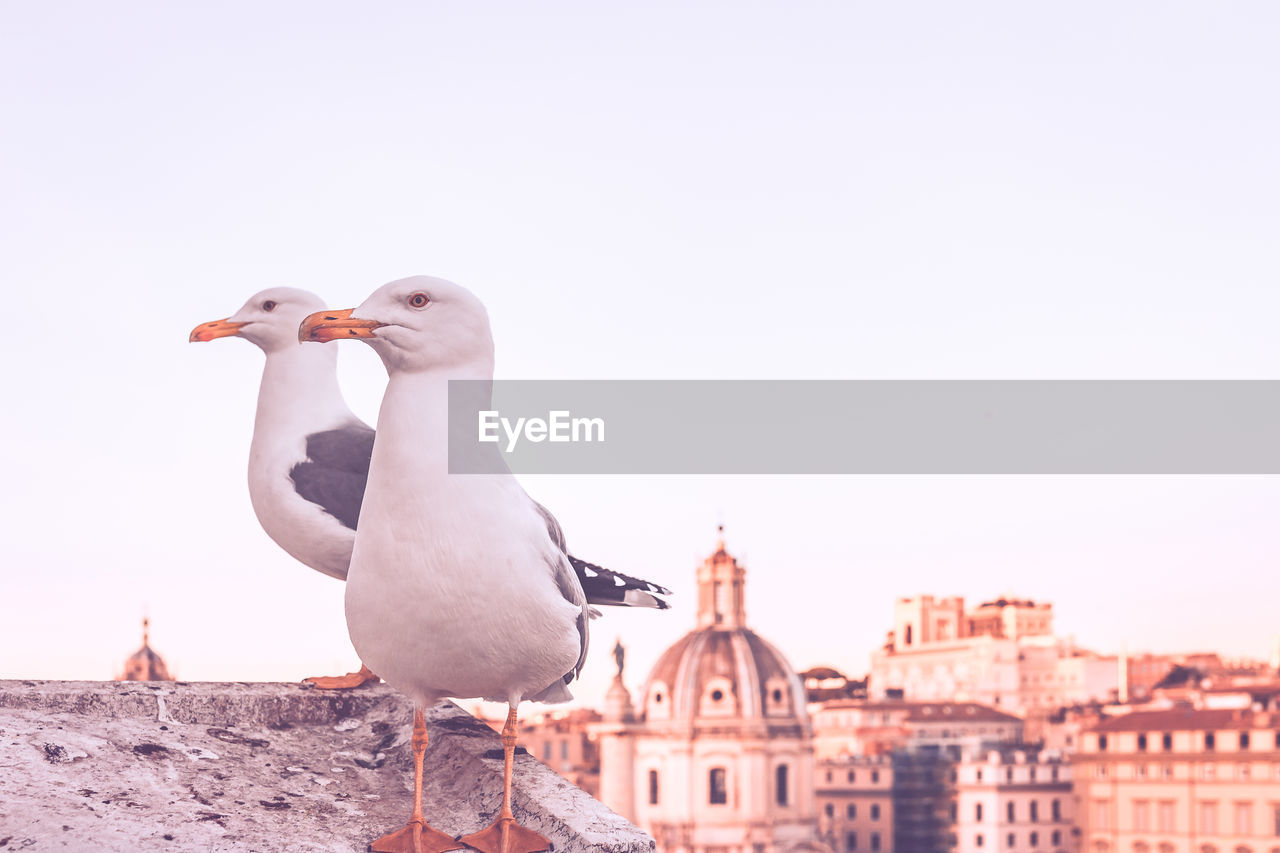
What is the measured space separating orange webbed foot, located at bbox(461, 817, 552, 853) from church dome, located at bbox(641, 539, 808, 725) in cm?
6089

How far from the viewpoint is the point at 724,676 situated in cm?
6381

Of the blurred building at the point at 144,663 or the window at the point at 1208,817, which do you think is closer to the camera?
the window at the point at 1208,817

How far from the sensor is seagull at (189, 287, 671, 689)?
3.98 m

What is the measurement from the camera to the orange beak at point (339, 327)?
3.12m

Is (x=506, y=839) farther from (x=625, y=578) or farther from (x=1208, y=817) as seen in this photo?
(x=1208, y=817)

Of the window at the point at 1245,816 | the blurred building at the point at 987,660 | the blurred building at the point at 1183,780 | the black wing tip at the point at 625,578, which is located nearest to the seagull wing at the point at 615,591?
the black wing tip at the point at 625,578

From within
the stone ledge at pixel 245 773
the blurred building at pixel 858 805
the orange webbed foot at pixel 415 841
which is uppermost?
the stone ledge at pixel 245 773

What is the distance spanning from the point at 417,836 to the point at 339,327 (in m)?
1.03

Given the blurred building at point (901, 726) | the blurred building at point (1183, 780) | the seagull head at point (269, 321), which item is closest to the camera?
the seagull head at point (269, 321)

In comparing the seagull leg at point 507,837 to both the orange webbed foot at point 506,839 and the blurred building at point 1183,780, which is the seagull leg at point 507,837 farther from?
the blurred building at point 1183,780

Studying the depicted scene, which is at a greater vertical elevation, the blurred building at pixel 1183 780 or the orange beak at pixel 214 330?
the orange beak at pixel 214 330

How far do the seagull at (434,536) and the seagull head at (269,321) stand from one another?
0.99 m

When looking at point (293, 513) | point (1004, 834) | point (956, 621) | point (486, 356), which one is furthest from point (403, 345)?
point (956, 621)

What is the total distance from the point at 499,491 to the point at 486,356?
268mm
